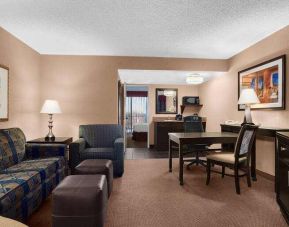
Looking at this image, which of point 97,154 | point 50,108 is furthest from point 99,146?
point 50,108

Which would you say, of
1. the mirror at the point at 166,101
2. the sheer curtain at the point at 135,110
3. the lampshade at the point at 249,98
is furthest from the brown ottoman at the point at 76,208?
the sheer curtain at the point at 135,110

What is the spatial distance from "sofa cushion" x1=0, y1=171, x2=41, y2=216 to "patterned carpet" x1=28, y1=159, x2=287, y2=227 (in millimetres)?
356

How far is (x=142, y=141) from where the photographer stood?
8.09 m

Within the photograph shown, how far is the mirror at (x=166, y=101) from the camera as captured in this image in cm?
670

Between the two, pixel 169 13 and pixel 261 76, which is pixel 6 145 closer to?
pixel 169 13

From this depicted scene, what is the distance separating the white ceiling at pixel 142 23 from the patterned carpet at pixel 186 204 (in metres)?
2.39

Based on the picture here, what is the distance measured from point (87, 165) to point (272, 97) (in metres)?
3.06

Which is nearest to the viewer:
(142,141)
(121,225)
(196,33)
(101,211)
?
(101,211)

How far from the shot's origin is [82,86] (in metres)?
4.50

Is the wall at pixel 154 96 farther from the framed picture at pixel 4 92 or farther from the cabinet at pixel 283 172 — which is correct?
the cabinet at pixel 283 172

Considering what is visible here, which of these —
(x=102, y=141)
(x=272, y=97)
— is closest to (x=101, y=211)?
(x=102, y=141)

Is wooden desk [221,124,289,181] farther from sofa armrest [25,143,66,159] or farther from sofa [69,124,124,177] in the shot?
sofa armrest [25,143,66,159]

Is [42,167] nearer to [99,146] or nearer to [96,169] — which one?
[96,169]

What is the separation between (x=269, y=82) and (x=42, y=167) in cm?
363
